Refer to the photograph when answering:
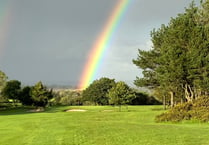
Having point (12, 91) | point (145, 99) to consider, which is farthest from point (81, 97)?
point (12, 91)

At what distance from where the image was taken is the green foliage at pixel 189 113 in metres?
26.8

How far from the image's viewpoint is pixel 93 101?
339 ft

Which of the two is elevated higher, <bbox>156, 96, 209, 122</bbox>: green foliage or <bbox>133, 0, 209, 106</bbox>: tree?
<bbox>133, 0, 209, 106</bbox>: tree

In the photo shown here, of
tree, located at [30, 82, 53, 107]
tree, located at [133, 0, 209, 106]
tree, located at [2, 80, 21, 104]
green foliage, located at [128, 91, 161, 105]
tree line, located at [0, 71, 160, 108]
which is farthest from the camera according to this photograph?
green foliage, located at [128, 91, 161, 105]

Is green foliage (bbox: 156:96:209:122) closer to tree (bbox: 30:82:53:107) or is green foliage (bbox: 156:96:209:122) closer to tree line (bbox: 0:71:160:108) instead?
tree line (bbox: 0:71:160:108)

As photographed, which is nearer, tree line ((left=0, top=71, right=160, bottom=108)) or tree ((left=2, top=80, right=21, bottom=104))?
tree line ((left=0, top=71, right=160, bottom=108))

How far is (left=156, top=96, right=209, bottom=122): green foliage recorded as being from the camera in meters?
26.8

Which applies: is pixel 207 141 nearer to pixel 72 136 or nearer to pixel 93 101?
pixel 72 136

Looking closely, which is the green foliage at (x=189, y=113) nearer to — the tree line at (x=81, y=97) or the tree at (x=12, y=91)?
the tree line at (x=81, y=97)

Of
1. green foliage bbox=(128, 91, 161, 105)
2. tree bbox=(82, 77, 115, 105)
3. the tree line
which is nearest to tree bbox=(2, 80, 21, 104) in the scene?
the tree line

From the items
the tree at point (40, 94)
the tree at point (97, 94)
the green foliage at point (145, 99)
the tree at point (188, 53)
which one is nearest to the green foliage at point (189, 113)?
the tree at point (188, 53)

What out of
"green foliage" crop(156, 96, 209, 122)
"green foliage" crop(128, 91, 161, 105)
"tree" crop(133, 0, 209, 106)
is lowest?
"green foliage" crop(156, 96, 209, 122)

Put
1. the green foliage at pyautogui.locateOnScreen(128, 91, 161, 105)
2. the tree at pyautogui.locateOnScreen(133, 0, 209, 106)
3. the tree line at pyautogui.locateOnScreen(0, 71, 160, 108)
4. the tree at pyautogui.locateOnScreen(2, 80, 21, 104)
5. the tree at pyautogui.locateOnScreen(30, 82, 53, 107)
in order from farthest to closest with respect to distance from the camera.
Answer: the green foliage at pyautogui.locateOnScreen(128, 91, 161, 105), the tree at pyautogui.locateOnScreen(2, 80, 21, 104), the tree at pyautogui.locateOnScreen(30, 82, 53, 107), the tree line at pyautogui.locateOnScreen(0, 71, 160, 108), the tree at pyautogui.locateOnScreen(133, 0, 209, 106)

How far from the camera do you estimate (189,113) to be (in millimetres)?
27703
